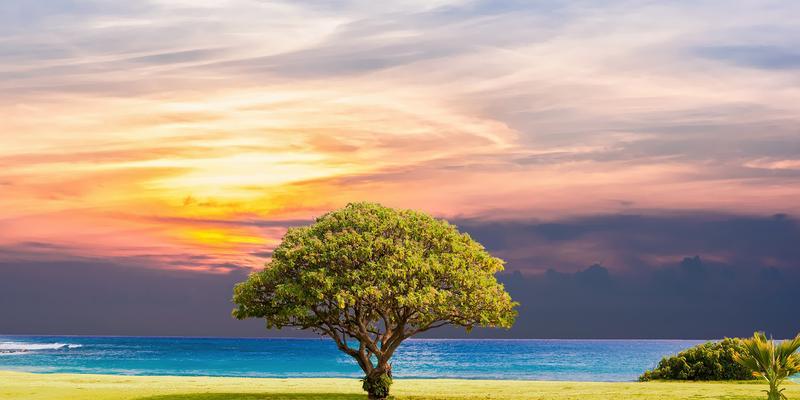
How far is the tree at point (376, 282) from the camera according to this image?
46125 mm

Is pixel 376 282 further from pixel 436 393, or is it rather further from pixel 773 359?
pixel 773 359

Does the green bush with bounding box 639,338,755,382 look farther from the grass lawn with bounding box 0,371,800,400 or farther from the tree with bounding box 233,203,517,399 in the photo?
the tree with bounding box 233,203,517,399

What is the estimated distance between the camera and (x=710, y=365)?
74625 millimetres

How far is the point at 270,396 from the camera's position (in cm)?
5366

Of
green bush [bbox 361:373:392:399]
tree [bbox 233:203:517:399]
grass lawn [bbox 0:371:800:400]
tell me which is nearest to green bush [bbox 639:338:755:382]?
grass lawn [bbox 0:371:800:400]

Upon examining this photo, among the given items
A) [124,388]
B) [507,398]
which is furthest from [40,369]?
[507,398]

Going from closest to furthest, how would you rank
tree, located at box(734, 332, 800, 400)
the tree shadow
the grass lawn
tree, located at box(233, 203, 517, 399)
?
tree, located at box(734, 332, 800, 400) → tree, located at box(233, 203, 517, 399) → the tree shadow → the grass lawn

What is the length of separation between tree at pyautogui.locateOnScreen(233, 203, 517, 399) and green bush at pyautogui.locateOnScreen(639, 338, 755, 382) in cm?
3180

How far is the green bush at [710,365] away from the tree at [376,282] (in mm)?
31799

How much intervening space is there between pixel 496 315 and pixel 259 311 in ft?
44.1

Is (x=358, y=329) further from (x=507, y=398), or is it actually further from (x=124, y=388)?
(x=124, y=388)


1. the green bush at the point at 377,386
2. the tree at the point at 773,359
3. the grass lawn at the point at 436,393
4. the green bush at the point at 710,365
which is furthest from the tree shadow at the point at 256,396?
the green bush at the point at 710,365

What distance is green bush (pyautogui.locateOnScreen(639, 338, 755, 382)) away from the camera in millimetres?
74000

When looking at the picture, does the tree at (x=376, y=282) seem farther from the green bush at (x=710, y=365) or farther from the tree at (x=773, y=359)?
the green bush at (x=710, y=365)
